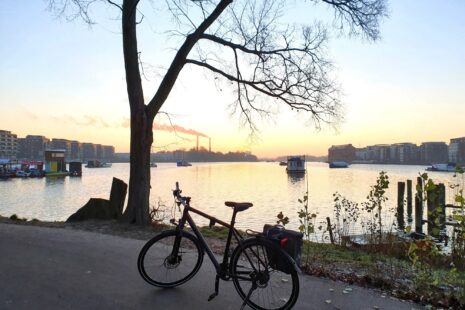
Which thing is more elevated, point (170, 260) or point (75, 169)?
point (170, 260)

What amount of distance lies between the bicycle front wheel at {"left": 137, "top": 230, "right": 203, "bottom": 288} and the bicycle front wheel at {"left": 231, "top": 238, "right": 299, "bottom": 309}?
2.24ft

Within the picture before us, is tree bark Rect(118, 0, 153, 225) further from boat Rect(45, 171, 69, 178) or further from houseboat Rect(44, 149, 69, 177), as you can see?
houseboat Rect(44, 149, 69, 177)

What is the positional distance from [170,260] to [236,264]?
3.24ft

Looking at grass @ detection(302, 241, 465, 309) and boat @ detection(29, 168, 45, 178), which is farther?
boat @ detection(29, 168, 45, 178)

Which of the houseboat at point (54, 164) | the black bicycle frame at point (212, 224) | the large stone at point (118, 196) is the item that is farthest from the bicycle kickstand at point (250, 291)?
the houseboat at point (54, 164)

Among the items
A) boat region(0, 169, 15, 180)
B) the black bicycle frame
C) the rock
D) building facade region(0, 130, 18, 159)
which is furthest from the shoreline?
building facade region(0, 130, 18, 159)

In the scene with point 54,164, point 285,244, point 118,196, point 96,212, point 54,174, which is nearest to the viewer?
point 285,244

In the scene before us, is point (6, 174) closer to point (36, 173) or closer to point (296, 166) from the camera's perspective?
point (36, 173)

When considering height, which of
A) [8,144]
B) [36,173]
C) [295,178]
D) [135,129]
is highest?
[8,144]

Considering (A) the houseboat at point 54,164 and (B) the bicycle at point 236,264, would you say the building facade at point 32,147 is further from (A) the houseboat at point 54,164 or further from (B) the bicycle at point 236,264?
(B) the bicycle at point 236,264

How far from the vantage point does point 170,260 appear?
5086 millimetres

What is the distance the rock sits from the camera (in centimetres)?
1142

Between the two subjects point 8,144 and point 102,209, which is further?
point 8,144

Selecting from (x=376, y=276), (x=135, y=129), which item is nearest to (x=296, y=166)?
(x=135, y=129)
